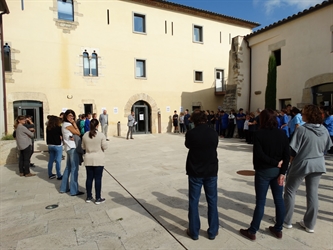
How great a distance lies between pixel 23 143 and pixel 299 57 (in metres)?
13.0

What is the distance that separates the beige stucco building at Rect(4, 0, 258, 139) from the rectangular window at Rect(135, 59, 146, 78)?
0.09 ft

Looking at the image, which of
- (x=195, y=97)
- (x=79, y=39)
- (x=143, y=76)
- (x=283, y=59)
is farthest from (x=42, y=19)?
(x=283, y=59)

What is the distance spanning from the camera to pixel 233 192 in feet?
16.1

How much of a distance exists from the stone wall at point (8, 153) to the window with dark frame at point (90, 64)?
328 inches

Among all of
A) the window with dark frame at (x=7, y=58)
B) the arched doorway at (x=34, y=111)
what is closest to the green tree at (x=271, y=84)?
the arched doorway at (x=34, y=111)

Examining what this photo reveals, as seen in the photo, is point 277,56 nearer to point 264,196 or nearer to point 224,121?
point 224,121

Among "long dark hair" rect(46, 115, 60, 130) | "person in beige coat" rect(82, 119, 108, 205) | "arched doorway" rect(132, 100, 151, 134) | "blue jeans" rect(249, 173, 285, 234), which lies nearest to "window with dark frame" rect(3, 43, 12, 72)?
"arched doorway" rect(132, 100, 151, 134)

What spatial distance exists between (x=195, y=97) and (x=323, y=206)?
15.7 metres

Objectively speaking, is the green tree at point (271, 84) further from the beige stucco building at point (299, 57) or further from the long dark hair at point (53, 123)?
the long dark hair at point (53, 123)

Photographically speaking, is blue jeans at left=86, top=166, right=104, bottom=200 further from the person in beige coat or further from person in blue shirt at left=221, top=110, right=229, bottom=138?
person in blue shirt at left=221, top=110, right=229, bottom=138

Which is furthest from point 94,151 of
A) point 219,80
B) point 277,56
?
point 219,80

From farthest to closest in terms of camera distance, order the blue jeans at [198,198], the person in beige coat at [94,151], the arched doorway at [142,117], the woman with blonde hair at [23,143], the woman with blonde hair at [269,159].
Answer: the arched doorway at [142,117] → the woman with blonde hair at [23,143] → the person in beige coat at [94,151] → the blue jeans at [198,198] → the woman with blonde hair at [269,159]

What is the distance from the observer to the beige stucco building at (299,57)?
11.2 meters

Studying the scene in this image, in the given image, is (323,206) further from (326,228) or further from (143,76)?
(143,76)
